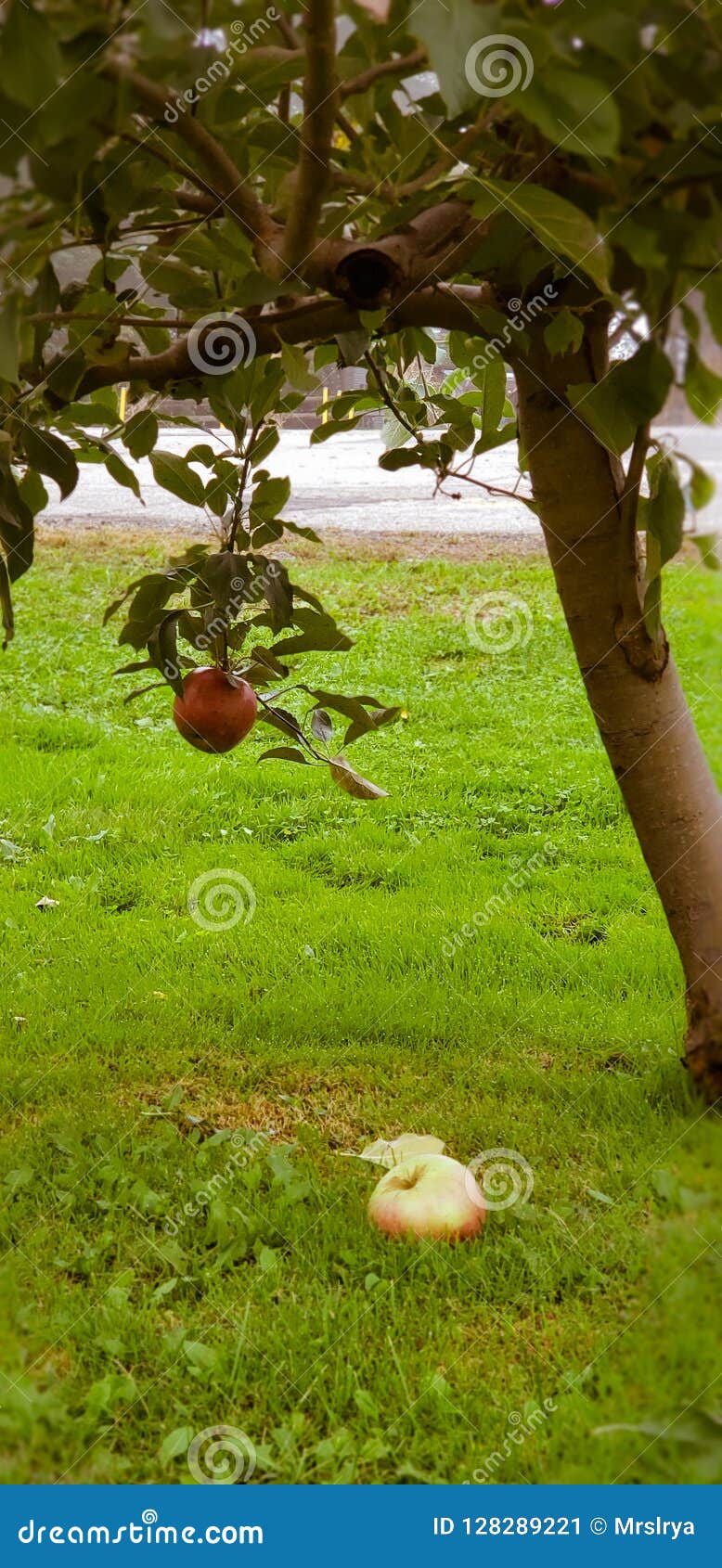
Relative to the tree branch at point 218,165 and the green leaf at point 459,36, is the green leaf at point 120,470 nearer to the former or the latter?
the tree branch at point 218,165

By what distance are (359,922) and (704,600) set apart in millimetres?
1830

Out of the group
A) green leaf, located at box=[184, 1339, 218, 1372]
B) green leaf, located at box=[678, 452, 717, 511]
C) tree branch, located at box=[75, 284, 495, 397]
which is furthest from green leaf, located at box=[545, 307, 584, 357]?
green leaf, located at box=[184, 1339, 218, 1372]

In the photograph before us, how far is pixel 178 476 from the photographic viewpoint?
2.10 metres

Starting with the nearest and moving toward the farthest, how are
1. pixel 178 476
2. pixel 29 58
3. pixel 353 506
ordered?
pixel 29 58
pixel 178 476
pixel 353 506

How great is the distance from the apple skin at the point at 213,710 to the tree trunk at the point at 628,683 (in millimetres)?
531

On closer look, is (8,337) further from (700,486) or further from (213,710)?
(213,710)

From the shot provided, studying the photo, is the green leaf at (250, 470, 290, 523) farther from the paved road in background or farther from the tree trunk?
the paved road in background

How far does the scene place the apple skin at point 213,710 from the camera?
6.60ft

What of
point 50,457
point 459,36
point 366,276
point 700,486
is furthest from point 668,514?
point 50,457

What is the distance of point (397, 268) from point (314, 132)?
0.65ft

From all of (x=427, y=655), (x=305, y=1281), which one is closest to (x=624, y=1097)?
(x=305, y=1281)

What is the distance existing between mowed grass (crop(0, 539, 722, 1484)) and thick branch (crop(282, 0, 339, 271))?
0.54 meters

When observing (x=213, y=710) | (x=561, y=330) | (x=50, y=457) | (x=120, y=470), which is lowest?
(x=213, y=710)

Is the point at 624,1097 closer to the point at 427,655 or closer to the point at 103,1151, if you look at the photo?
the point at 103,1151
